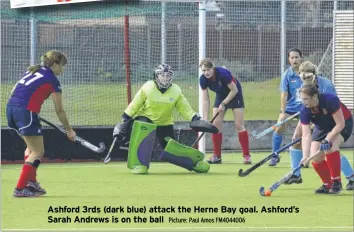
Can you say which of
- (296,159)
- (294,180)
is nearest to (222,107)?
(296,159)

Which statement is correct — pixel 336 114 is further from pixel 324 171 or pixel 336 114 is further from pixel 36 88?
pixel 36 88

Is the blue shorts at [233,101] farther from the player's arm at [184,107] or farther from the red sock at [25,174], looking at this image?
A: the red sock at [25,174]

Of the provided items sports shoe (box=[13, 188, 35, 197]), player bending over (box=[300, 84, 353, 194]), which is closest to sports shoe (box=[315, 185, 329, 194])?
player bending over (box=[300, 84, 353, 194])

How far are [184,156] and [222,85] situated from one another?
1519 mm

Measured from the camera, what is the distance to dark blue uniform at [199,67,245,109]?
13.7 metres

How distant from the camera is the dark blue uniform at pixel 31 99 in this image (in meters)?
10.1

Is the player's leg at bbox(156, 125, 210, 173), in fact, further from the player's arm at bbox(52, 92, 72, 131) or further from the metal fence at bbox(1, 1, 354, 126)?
the metal fence at bbox(1, 1, 354, 126)

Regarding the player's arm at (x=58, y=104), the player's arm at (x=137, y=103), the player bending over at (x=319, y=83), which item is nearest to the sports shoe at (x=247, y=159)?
the player's arm at (x=137, y=103)

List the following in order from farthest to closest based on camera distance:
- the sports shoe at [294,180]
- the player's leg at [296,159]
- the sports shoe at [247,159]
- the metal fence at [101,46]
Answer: the metal fence at [101,46], the sports shoe at [247,159], the player's leg at [296,159], the sports shoe at [294,180]

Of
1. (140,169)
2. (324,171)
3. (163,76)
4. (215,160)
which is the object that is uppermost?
(163,76)

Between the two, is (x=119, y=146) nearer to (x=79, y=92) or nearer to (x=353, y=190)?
(x=79, y=92)

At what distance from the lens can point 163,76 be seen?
12609 millimetres

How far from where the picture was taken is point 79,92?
16500mm

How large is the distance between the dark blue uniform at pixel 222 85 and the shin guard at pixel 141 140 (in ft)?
4.63
